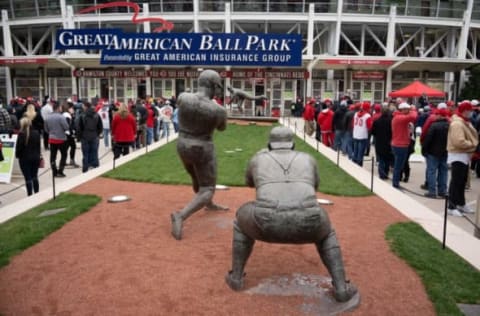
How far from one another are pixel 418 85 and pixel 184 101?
17395 millimetres

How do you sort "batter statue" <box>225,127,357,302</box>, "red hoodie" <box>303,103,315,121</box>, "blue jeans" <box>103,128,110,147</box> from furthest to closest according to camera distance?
"red hoodie" <box>303,103,315,121</box> < "blue jeans" <box>103,128,110,147</box> < "batter statue" <box>225,127,357,302</box>

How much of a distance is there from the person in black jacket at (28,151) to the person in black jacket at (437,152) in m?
7.98

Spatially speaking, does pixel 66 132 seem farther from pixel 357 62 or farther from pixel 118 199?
pixel 357 62

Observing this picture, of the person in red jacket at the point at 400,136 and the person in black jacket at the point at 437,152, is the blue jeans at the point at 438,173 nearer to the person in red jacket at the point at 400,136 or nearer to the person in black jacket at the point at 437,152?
the person in black jacket at the point at 437,152

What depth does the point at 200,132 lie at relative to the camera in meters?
5.92

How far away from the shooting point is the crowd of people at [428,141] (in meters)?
7.76

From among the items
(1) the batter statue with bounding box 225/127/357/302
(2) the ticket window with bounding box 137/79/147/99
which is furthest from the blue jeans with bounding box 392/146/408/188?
(2) the ticket window with bounding box 137/79/147/99

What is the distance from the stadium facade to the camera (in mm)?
34656

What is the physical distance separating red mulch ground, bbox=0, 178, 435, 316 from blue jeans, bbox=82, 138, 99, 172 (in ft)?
16.5

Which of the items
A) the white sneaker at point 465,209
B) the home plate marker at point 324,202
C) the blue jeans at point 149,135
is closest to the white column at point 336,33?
the blue jeans at point 149,135

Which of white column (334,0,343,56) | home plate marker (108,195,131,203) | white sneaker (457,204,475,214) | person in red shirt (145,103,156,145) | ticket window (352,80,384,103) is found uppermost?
white column (334,0,343,56)

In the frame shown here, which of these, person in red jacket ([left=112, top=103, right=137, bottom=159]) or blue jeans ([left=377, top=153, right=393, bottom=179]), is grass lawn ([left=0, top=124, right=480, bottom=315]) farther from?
blue jeans ([left=377, top=153, right=393, bottom=179])

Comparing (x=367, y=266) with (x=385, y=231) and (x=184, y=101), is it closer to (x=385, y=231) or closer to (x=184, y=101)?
(x=385, y=231)

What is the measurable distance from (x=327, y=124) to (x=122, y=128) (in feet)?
24.0
